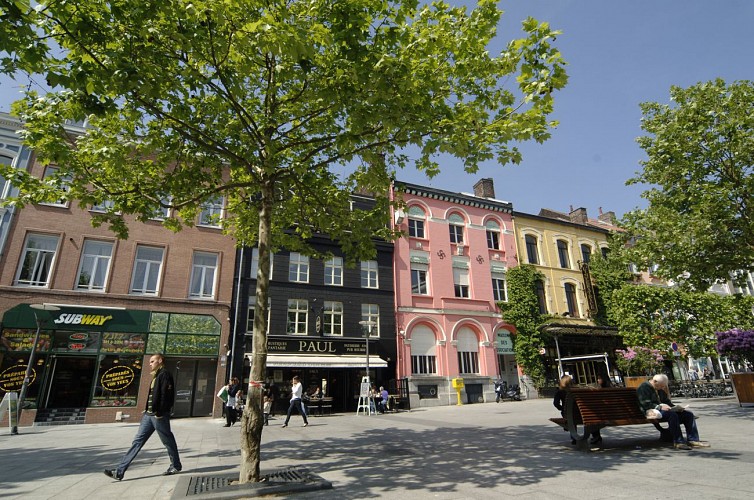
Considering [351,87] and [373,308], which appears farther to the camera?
[373,308]

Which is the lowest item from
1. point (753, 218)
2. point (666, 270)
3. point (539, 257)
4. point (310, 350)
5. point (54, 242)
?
point (310, 350)

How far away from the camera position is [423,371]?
24.2 m

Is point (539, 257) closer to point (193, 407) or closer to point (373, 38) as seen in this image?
point (193, 407)

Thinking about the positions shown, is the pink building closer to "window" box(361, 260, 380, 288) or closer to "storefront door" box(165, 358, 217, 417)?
"window" box(361, 260, 380, 288)

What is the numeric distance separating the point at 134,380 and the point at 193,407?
9.64 ft

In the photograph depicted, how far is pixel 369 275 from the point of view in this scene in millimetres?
24828

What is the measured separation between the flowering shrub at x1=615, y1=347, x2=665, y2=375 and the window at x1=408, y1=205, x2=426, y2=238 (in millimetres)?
14831

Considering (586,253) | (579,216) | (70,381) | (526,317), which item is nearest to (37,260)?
(70,381)

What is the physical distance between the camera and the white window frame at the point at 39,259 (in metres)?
17.8

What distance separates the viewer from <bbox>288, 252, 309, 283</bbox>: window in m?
22.9

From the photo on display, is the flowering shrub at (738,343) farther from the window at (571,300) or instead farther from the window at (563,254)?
the window at (563,254)

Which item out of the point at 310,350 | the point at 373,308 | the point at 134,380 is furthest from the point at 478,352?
the point at 134,380

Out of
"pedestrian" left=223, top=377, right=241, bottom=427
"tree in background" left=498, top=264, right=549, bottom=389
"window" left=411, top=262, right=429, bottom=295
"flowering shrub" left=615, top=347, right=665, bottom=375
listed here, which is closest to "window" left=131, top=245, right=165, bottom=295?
"pedestrian" left=223, top=377, right=241, bottom=427

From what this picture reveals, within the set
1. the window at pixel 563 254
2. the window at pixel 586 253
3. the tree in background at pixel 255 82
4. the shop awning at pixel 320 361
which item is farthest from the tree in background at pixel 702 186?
the window at pixel 586 253
